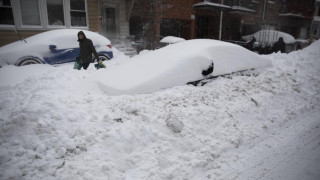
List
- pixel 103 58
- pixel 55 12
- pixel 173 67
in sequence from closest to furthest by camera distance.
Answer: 1. pixel 173 67
2. pixel 103 58
3. pixel 55 12

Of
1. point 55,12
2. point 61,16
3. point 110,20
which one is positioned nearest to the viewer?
point 55,12

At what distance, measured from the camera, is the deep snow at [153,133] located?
3014mm

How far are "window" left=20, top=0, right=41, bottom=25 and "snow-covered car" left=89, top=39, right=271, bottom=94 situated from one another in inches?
376

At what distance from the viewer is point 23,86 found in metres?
4.66

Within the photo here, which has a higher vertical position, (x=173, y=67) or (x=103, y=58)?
(x=173, y=67)

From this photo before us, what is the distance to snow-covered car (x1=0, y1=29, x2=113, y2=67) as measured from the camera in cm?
759

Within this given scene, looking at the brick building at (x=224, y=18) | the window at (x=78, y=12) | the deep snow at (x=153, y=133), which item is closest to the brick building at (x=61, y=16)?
the window at (x=78, y=12)

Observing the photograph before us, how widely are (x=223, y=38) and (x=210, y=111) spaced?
1951 centimetres

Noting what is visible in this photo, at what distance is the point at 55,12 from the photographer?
12.9 m

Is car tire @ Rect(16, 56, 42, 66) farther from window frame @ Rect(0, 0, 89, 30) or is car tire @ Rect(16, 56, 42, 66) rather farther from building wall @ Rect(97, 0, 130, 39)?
building wall @ Rect(97, 0, 130, 39)

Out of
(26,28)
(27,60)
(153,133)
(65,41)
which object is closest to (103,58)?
(65,41)

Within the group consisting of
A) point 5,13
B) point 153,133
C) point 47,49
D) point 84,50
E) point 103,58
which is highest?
point 5,13

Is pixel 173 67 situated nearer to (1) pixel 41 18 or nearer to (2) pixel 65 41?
(2) pixel 65 41

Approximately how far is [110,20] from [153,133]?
537 inches
